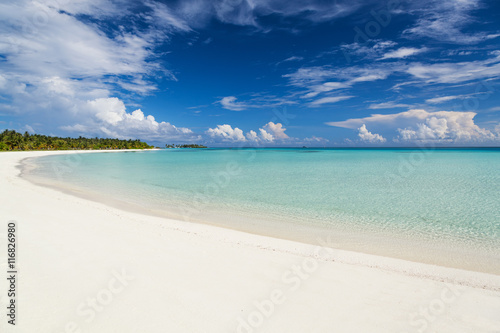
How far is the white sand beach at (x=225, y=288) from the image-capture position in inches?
159

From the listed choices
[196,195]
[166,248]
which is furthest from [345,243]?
[196,195]

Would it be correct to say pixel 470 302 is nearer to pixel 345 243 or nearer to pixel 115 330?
pixel 345 243

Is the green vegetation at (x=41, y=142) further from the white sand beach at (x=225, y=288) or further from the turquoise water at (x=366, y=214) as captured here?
the white sand beach at (x=225, y=288)

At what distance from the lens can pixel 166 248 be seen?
7.03 metres
